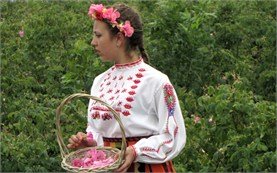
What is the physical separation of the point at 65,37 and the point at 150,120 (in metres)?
3.53

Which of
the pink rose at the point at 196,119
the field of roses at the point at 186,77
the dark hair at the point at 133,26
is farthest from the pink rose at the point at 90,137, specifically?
the pink rose at the point at 196,119

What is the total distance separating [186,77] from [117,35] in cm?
254

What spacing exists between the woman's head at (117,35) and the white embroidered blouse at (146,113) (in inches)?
3.4

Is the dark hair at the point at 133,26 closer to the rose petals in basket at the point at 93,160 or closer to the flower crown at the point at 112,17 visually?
the flower crown at the point at 112,17

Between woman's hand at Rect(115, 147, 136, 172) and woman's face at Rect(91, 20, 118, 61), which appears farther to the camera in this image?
woman's face at Rect(91, 20, 118, 61)

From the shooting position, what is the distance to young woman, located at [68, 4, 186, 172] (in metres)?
2.64

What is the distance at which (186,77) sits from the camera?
527 cm

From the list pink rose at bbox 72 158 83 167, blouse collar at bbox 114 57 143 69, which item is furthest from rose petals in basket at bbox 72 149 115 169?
blouse collar at bbox 114 57 143 69

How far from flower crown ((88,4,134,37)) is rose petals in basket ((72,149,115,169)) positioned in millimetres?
474

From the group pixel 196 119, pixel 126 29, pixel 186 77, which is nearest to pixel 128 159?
pixel 126 29

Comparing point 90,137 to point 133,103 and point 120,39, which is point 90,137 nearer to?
point 133,103

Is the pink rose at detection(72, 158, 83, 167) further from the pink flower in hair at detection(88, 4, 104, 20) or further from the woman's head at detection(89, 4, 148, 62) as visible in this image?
the pink flower in hair at detection(88, 4, 104, 20)

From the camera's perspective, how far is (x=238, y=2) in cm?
689

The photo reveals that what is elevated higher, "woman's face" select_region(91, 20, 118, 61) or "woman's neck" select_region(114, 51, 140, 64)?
"woman's face" select_region(91, 20, 118, 61)
